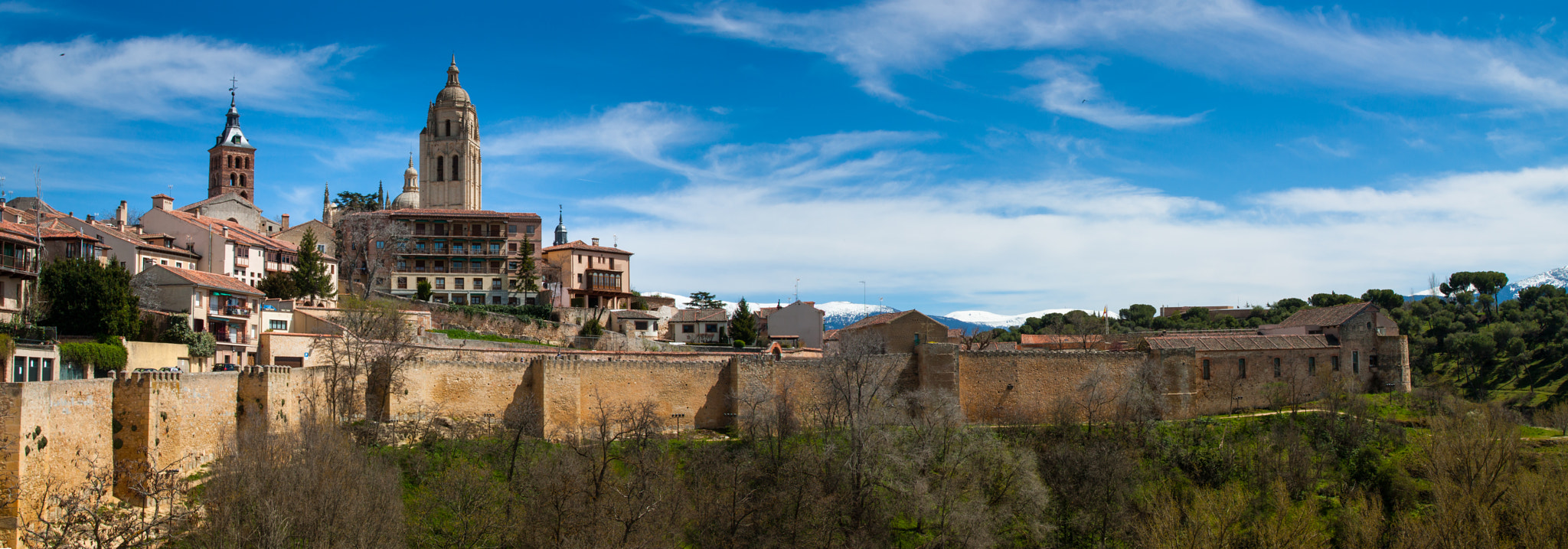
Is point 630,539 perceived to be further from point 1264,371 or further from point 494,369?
point 1264,371

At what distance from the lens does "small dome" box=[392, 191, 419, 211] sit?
8706 centimetres

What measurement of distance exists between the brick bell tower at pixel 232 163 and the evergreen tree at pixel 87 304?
61.4m

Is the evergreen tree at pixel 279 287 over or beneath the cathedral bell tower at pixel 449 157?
beneath

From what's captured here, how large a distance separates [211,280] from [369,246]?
25381 mm

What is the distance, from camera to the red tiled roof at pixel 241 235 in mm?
51375

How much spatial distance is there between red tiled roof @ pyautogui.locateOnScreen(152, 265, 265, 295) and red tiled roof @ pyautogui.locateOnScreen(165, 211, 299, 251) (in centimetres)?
950

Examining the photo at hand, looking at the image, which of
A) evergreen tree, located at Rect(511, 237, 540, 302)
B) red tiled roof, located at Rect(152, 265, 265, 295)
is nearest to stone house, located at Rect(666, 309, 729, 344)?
evergreen tree, located at Rect(511, 237, 540, 302)

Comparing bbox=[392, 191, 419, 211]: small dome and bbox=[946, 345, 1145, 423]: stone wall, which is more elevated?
bbox=[392, 191, 419, 211]: small dome

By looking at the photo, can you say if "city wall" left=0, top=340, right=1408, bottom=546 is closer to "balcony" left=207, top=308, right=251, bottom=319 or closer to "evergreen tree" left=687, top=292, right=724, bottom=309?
"balcony" left=207, top=308, right=251, bottom=319

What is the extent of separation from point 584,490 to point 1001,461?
1602cm

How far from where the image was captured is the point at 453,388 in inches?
1487

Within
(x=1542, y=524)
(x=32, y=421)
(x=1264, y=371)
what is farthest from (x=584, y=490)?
(x=1264, y=371)

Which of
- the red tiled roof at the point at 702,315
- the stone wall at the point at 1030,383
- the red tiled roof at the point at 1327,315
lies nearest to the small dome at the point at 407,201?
the red tiled roof at the point at 702,315

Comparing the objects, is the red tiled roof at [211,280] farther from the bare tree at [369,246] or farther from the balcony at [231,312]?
the bare tree at [369,246]
